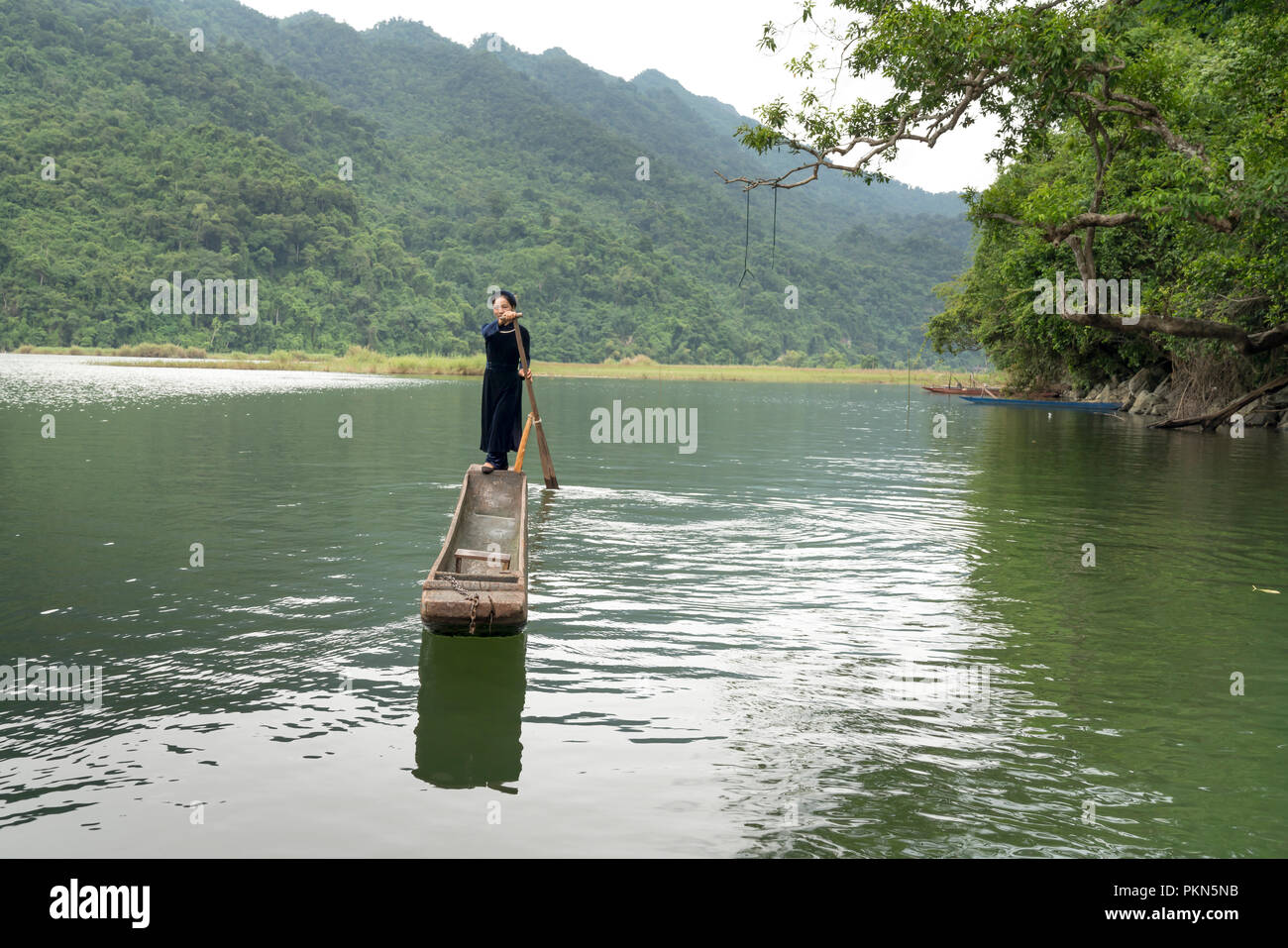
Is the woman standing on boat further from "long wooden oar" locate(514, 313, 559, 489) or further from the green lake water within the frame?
the green lake water

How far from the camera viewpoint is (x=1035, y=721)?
25.4ft

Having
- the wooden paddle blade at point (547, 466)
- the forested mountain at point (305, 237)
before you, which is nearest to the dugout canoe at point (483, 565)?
the wooden paddle blade at point (547, 466)

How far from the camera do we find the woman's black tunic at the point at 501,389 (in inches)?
579

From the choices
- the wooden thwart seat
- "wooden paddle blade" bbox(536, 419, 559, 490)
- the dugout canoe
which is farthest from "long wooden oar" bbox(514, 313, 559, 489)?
the wooden thwart seat

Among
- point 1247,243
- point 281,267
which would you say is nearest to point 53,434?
point 1247,243

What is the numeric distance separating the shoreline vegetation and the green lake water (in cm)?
6902

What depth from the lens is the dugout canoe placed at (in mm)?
8703

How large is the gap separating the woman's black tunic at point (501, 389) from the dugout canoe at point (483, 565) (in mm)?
1632

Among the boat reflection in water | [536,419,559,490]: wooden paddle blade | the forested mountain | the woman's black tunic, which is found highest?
the forested mountain

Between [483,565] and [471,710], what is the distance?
3.44 meters

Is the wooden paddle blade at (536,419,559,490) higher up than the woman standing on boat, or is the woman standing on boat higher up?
the woman standing on boat

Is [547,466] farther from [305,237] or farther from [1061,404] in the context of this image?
[305,237]

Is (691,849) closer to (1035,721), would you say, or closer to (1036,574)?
(1035,721)
